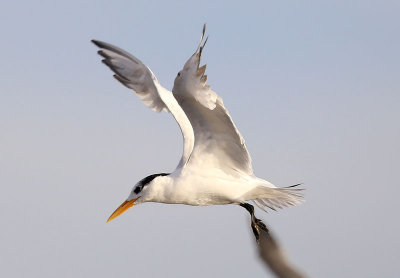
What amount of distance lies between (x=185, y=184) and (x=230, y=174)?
0.78 meters

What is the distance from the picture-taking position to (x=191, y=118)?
9.76m

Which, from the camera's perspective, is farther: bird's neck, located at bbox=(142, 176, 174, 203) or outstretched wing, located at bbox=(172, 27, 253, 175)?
bird's neck, located at bbox=(142, 176, 174, 203)

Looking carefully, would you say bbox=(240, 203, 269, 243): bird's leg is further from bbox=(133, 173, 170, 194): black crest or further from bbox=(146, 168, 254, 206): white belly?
bbox=(133, 173, 170, 194): black crest

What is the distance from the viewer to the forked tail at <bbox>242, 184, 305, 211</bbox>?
10.5 m

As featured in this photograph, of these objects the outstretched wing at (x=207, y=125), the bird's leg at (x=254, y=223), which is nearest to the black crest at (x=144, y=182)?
the outstretched wing at (x=207, y=125)

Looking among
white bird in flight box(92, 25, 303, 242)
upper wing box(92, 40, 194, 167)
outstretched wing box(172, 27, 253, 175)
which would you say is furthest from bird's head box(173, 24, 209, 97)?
upper wing box(92, 40, 194, 167)

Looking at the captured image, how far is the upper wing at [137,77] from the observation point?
10.4 meters

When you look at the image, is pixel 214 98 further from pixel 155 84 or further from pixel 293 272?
pixel 293 272

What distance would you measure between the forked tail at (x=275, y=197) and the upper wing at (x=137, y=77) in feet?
3.87

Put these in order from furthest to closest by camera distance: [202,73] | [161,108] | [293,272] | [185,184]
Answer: [161,108] < [185,184] < [293,272] < [202,73]

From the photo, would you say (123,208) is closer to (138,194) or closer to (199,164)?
(138,194)

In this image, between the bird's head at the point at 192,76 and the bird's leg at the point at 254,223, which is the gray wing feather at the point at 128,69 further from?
the bird's leg at the point at 254,223

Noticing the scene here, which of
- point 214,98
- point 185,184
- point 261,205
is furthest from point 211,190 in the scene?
point 214,98

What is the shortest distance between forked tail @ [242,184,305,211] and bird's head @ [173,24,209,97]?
229cm
